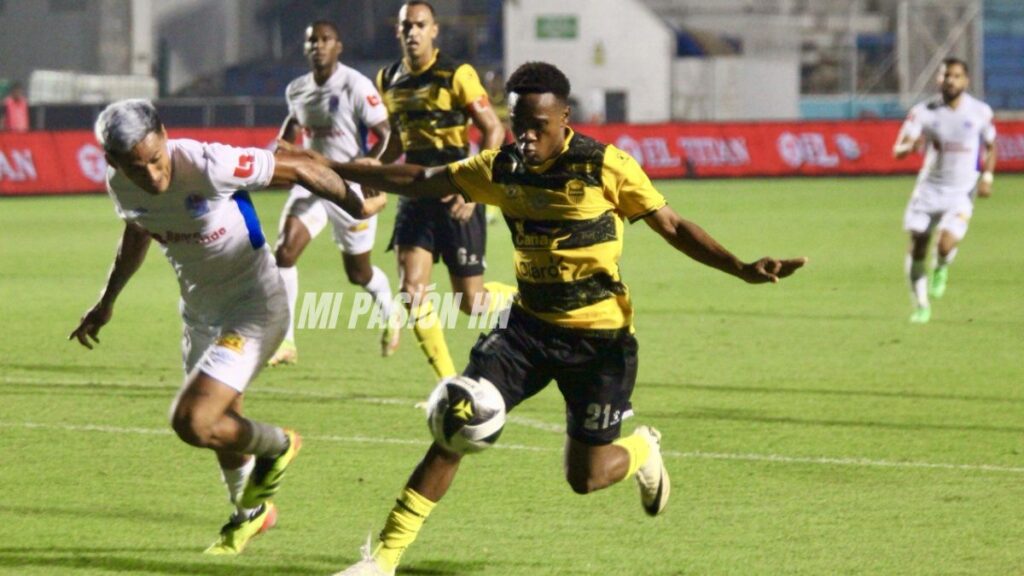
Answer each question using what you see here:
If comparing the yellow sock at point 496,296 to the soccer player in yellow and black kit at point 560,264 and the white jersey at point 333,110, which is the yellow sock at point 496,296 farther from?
the soccer player in yellow and black kit at point 560,264

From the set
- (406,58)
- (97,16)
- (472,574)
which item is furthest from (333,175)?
(97,16)

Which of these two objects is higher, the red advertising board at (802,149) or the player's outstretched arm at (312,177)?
the player's outstretched arm at (312,177)

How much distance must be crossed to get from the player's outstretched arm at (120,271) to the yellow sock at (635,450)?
2.08 m

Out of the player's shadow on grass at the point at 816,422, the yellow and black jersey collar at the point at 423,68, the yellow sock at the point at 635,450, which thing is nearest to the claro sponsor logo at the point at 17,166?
the yellow and black jersey collar at the point at 423,68

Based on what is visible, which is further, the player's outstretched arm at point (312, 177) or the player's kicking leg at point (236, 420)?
the player's outstretched arm at point (312, 177)

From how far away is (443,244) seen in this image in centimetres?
1107

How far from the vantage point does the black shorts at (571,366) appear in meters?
6.61

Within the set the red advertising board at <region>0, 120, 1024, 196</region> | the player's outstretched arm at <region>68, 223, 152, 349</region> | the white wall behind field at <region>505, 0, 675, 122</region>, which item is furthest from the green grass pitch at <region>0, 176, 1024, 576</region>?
the white wall behind field at <region>505, 0, 675, 122</region>

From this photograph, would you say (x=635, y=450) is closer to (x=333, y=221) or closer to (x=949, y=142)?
(x=333, y=221)

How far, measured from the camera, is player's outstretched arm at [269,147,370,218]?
259 inches

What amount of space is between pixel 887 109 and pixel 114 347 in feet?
122

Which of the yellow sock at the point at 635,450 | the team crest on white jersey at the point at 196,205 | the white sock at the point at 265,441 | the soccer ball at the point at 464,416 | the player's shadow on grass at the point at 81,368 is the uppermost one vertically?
the team crest on white jersey at the point at 196,205

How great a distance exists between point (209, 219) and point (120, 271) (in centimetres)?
70

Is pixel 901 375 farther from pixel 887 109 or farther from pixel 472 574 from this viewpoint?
pixel 887 109
